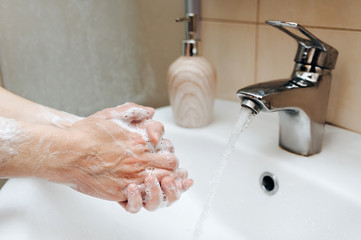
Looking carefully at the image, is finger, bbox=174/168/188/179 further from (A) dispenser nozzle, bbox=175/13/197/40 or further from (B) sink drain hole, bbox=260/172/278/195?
(A) dispenser nozzle, bbox=175/13/197/40

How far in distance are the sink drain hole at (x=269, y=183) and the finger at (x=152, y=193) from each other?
0.66 feet

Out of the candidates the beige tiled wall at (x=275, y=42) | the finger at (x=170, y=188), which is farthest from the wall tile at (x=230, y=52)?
the finger at (x=170, y=188)

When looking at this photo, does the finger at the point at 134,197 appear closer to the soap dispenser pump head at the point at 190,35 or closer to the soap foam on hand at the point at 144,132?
the soap foam on hand at the point at 144,132

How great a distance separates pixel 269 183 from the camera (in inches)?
23.1

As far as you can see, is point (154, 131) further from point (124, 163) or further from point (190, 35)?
point (190, 35)

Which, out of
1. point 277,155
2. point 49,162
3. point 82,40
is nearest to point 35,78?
point 82,40

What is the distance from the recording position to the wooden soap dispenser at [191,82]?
2.12 ft

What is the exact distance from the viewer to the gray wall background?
64 cm

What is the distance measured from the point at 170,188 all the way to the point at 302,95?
0.23 meters

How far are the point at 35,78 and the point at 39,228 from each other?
31 cm

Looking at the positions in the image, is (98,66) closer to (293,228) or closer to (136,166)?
(136,166)

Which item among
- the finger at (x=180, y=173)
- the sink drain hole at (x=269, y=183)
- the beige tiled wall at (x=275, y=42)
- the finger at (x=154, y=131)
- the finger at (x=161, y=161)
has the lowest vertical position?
the sink drain hole at (x=269, y=183)

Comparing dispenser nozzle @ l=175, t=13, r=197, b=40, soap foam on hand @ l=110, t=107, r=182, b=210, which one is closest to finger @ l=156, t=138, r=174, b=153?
soap foam on hand @ l=110, t=107, r=182, b=210

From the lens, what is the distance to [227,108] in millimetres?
776
